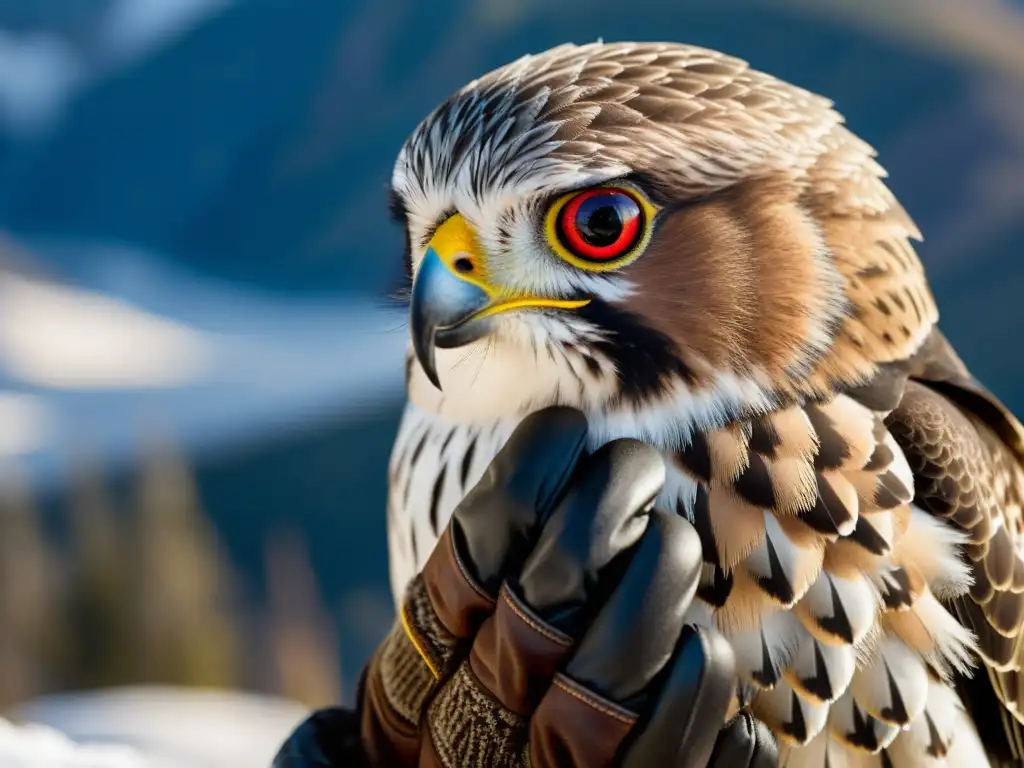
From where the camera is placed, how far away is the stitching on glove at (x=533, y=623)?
103 cm

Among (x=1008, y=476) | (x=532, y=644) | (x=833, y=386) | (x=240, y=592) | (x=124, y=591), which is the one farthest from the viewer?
(x=240, y=592)

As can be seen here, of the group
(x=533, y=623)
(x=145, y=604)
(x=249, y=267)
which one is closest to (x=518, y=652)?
(x=533, y=623)

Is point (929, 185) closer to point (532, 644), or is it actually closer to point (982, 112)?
point (982, 112)

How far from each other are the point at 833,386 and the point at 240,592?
4.84 m

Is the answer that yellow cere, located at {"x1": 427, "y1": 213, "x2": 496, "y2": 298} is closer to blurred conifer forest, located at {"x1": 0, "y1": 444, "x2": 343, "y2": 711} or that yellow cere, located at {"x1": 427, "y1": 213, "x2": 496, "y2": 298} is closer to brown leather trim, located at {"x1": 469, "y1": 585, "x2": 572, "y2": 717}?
brown leather trim, located at {"x1": 469, "y1": 585, "x2": 572, "y2": 717}

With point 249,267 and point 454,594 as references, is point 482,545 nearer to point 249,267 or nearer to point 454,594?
point 454,594

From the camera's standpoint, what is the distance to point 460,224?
3.59ft

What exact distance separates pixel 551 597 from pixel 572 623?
4 cm

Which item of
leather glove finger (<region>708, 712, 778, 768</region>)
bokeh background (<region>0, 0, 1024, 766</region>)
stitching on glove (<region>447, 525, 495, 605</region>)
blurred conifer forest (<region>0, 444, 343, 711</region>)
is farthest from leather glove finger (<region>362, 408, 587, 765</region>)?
blurred conifer forest (<region>0, 444, 343, 711</region>)

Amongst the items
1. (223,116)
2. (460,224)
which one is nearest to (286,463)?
(223,116)

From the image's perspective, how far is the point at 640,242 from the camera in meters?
1.07

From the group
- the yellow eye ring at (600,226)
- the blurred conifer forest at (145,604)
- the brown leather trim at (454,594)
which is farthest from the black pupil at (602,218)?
the blurred conifer forest at (145,604)

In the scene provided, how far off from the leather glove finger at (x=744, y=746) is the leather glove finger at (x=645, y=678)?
0.03 meters

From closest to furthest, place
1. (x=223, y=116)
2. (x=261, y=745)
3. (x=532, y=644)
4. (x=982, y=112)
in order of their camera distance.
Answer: (x=532, y=644)
(x=261, y=745)
(x=982, y=112)
(x=223, y=116)
